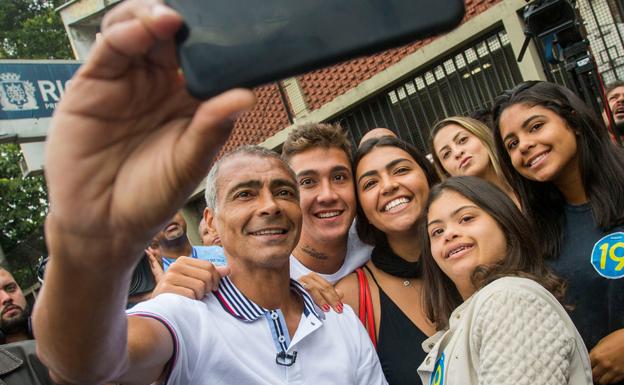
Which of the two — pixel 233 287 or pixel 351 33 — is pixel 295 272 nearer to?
pixel 233 287

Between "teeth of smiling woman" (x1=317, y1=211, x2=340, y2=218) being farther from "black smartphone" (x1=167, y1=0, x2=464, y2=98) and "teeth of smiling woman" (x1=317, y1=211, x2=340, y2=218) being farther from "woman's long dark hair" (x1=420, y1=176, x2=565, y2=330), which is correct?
"black smartphone" (x1=167, y1=0, x2=464, y2=98)

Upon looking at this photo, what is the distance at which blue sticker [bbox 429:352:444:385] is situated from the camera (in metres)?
1.88

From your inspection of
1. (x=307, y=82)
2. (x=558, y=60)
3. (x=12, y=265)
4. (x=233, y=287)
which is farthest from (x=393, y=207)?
(x=12, y=265)

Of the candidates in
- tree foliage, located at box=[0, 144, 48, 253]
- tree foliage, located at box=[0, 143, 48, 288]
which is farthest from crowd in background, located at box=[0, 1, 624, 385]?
tree foliage, located at box=[0, 144, 48, 253]

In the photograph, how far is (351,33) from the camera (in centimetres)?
90

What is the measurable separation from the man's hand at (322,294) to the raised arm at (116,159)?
50.7 inches

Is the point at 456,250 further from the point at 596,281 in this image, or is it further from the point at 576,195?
the point at 576,195

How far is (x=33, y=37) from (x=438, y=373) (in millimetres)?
18926

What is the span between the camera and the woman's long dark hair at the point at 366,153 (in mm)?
2969

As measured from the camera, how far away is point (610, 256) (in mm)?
2217

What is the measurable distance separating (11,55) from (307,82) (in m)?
12.6

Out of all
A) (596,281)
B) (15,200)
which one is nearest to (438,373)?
(596,281)

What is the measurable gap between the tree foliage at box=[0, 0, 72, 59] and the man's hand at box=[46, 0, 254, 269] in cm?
1860

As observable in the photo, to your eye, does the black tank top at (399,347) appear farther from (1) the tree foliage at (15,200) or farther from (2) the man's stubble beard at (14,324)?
(1) the tree foliage at (15,200)
